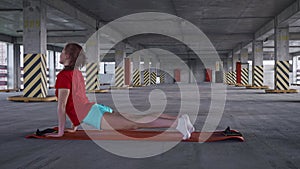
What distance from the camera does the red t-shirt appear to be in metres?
4.11

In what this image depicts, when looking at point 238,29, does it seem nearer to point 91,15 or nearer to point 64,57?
point 91,15

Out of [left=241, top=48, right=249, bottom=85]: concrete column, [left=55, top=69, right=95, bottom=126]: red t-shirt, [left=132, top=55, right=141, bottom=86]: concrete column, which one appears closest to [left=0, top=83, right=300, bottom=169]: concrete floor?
[left=55, top=69, right=95, bottom=126]: red t-shirt

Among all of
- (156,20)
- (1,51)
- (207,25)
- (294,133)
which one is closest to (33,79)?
(156,20)

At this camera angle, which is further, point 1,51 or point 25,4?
point 1,51

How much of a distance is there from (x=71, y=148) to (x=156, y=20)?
48.3ft

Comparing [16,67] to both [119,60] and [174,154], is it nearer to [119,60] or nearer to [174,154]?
[119,60]

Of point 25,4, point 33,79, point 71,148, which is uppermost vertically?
point 25,4

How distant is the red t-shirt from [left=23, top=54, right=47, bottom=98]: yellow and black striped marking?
28.0 ft

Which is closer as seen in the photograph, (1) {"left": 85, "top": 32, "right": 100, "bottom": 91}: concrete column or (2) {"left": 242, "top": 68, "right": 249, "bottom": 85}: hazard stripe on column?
(1) {"left": 85, "top": 32, "right": 100, "bottom": 91}: concrete column

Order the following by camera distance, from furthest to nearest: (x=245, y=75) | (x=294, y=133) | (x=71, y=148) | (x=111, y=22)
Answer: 1. (x=245, y=75)
2. (x=111, y=22)
3. (x=294, y=133)
4. (x=71, y=148)

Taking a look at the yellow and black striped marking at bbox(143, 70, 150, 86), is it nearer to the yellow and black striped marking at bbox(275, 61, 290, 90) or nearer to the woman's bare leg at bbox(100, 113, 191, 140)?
the yellow and black striped marking at bbox(275, 61, 290, 90)

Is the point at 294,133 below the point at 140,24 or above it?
below

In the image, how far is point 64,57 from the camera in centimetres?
415

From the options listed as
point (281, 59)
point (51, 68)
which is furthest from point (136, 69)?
point (281, 59)
